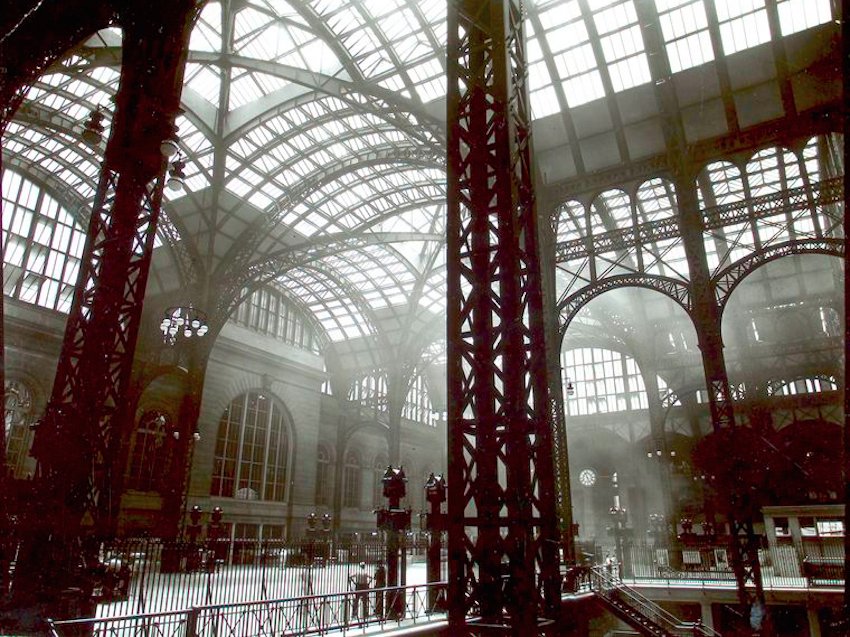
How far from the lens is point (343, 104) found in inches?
912

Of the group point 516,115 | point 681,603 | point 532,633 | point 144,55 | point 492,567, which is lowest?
point 681,603

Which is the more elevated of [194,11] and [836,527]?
[194,11]

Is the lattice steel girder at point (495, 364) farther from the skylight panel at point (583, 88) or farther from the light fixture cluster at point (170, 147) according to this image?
the skylight panel at point (583, 88)

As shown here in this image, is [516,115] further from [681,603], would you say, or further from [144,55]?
[681,603]

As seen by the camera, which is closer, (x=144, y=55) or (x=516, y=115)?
(x=516, y=115)

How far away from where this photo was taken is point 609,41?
746 inches

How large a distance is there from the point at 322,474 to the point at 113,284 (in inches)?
1249

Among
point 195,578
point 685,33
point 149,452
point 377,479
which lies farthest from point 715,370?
point 377,479

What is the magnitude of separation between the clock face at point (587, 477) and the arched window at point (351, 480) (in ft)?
56.4

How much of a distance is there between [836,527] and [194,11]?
2609 cm

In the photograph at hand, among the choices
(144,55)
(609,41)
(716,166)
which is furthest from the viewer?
(716,166)

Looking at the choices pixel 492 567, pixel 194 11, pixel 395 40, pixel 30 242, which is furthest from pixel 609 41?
pixel 30 242

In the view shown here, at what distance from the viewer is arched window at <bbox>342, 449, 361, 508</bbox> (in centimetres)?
3934

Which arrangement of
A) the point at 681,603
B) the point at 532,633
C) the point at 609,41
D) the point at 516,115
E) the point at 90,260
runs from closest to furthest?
the point at 532,633
the point at 516,115
the point at 90,260
the point at 609,41
the point at 681,603
